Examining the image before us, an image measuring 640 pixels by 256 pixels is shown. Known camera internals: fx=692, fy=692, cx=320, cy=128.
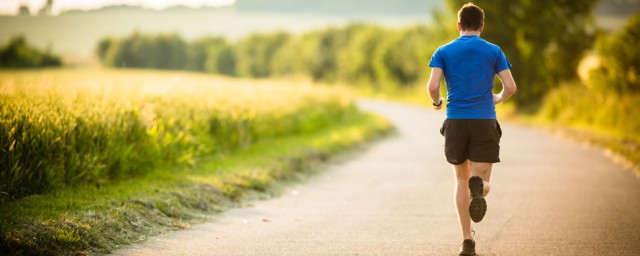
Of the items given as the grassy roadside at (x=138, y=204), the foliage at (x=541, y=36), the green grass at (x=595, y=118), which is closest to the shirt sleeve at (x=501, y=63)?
the grassy roadside at (x=138, y=204)

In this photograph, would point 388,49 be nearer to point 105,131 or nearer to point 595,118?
point 595,118

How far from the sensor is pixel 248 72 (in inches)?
4161

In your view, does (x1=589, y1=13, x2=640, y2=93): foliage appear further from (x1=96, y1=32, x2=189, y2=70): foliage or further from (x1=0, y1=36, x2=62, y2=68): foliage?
(x1=96, y1=32, x2=189, y2=70): foliage

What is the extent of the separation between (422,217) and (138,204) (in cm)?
349

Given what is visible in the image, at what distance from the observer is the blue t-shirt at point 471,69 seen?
6246 mm

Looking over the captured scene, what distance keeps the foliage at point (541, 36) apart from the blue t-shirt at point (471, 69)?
27902 mm

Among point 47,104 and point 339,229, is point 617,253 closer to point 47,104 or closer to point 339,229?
point 339,229

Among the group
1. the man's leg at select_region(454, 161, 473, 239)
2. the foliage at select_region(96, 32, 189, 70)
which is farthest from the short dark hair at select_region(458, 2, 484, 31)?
the foliage at select_region(96, 32, 189, 70)

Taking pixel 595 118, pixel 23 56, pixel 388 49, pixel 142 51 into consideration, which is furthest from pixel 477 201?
pixel 142 51

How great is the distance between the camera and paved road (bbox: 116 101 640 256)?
6.91 meters

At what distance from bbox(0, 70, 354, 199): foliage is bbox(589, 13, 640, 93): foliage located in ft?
42.8

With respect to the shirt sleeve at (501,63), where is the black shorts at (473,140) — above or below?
below

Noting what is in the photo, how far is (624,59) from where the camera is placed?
76.7 ft

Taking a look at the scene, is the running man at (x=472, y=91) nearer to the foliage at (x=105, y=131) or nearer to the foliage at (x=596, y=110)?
the foliage at (x=105, y=131)
